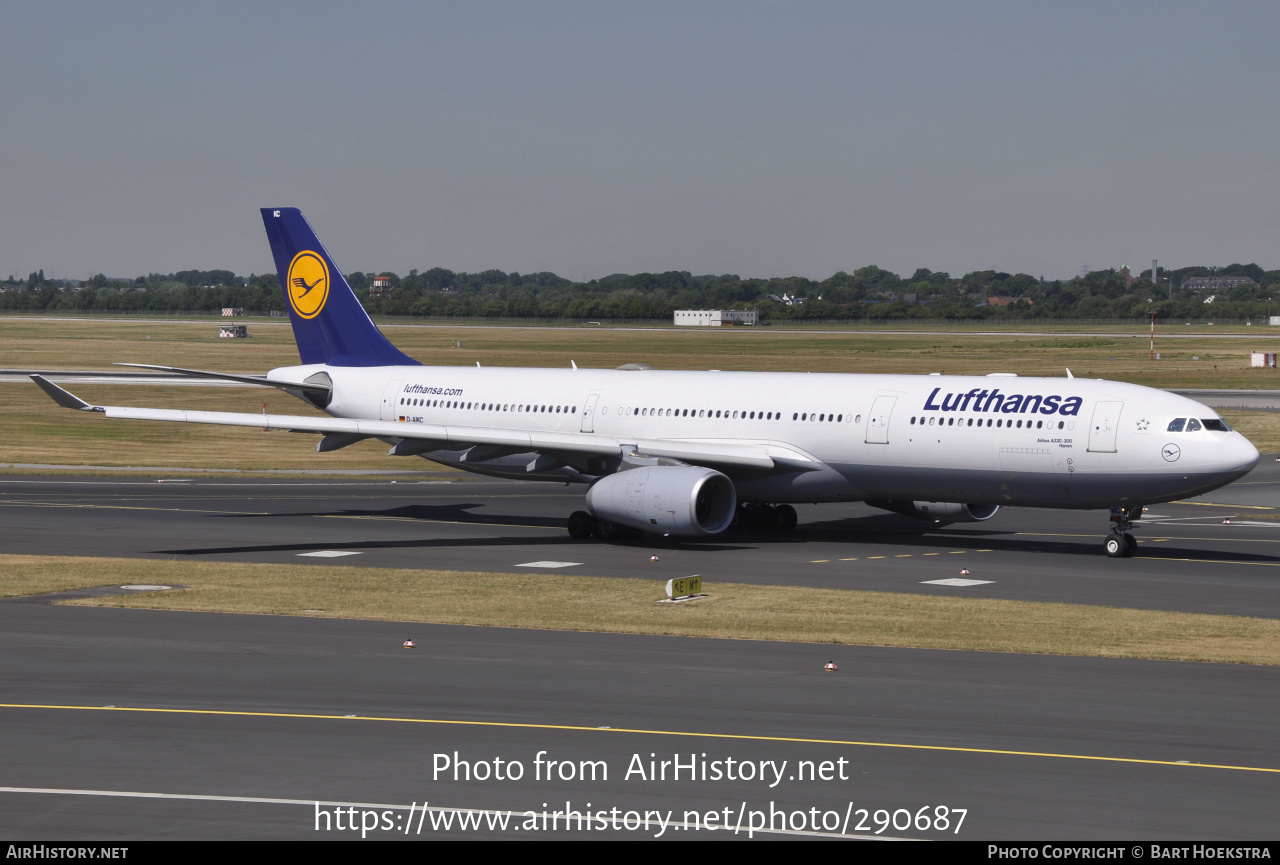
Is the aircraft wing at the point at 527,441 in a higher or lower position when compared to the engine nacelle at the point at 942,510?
higher

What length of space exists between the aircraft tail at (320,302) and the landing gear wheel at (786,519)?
14.6m

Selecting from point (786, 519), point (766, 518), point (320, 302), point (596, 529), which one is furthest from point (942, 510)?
point (320, 302)

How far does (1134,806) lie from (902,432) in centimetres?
2291

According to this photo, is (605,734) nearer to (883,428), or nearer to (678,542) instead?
(883,428)

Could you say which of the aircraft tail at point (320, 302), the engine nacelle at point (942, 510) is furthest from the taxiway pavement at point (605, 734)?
the aircraft tail at point (320, 302)

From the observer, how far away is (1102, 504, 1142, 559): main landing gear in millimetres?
37781

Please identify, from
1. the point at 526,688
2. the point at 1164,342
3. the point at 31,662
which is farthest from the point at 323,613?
the point at 1164,342

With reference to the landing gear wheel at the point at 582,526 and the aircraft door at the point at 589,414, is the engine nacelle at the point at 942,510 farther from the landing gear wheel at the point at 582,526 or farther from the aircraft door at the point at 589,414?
the aircraft door at the point at 589,414

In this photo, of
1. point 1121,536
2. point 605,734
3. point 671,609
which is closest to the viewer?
point 605,734

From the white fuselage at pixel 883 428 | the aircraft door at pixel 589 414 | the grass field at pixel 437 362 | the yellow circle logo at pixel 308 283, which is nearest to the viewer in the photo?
the white fuselage at pixel 883 428

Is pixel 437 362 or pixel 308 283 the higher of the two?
pixel 308 283

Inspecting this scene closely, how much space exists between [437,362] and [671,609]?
104 m

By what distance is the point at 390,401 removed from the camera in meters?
48.1

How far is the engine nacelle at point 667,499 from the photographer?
37906mm
